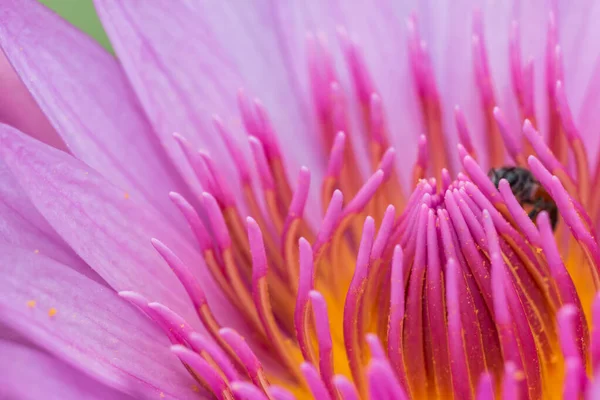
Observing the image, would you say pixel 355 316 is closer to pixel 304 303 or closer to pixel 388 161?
pixel 304 303

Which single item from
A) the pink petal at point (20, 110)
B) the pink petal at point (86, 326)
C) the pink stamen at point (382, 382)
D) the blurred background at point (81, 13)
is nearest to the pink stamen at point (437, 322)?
the pink stamen at point (382, 382)

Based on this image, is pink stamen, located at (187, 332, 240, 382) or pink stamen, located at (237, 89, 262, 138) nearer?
pink stamen, located at (187, 332, 240, 382)

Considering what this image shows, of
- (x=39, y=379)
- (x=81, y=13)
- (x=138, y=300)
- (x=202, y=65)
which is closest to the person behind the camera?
(x=39, y=379)

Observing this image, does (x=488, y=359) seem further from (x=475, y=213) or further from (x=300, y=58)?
(x=300, y=58)

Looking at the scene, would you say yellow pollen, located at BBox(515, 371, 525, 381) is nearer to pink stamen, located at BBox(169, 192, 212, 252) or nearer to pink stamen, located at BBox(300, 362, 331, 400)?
pink stamen, located at BBox(300, 362, 331, 400)

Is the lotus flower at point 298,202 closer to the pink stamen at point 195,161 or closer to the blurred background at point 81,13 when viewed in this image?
the pink stamen at point 195,161

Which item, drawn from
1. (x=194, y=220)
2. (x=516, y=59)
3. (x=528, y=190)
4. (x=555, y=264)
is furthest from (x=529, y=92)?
(x=194, y=220)

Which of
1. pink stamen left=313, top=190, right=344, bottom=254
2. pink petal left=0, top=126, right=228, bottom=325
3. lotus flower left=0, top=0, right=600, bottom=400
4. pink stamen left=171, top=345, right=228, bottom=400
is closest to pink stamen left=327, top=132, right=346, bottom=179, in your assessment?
lotus flower left=0, top=0, right=600, bottom=400
